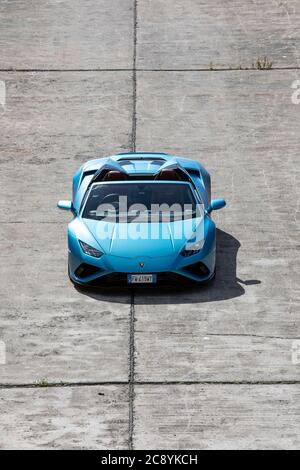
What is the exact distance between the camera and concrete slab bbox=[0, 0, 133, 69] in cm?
2317

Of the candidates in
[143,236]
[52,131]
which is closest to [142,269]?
[143,236]

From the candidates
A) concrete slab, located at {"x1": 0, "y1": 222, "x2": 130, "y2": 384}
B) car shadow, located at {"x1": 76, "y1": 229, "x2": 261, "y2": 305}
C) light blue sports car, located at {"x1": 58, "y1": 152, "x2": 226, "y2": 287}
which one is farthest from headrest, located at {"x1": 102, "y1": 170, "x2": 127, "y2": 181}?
car shadow, located at {"x1": 76, "y1": 229, "x2": 261, "y2": 305}

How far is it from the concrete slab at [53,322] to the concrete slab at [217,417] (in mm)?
745

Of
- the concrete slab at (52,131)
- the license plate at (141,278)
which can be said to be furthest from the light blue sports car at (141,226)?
the concrete slab at (52,131)

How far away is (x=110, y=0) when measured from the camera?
26.0 m

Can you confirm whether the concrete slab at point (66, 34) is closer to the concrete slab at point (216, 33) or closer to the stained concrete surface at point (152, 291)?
the stained concrete surface at point (152, 291)

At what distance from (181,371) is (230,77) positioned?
10545mm

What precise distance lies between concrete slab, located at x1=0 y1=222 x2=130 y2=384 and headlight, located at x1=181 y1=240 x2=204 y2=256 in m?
0.93

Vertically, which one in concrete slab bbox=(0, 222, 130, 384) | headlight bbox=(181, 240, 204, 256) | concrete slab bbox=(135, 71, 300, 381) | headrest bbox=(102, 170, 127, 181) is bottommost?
concrete slab bbox=(0, 222, 130, 384)

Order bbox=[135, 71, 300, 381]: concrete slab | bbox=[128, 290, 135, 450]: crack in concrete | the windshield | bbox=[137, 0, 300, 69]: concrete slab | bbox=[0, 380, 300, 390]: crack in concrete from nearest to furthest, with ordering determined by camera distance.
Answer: bbox=[128, 290, 135, 450]: crack in concrete < bbox=[0, 380, 300, 390]: crack in concrete < bbox=[135, 71, 300, 381]: concrete slab < the windshield < bbox=[137, 0, 300, 69]: concrete slab

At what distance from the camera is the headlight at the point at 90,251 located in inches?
574

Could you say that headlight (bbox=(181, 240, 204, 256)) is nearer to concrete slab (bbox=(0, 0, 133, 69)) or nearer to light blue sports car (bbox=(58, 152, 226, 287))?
light blue sports car (bbox=(58, 152, 226, 287))

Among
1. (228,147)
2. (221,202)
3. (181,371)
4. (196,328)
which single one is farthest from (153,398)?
(228,147)

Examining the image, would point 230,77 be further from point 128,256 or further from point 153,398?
point 153,398
